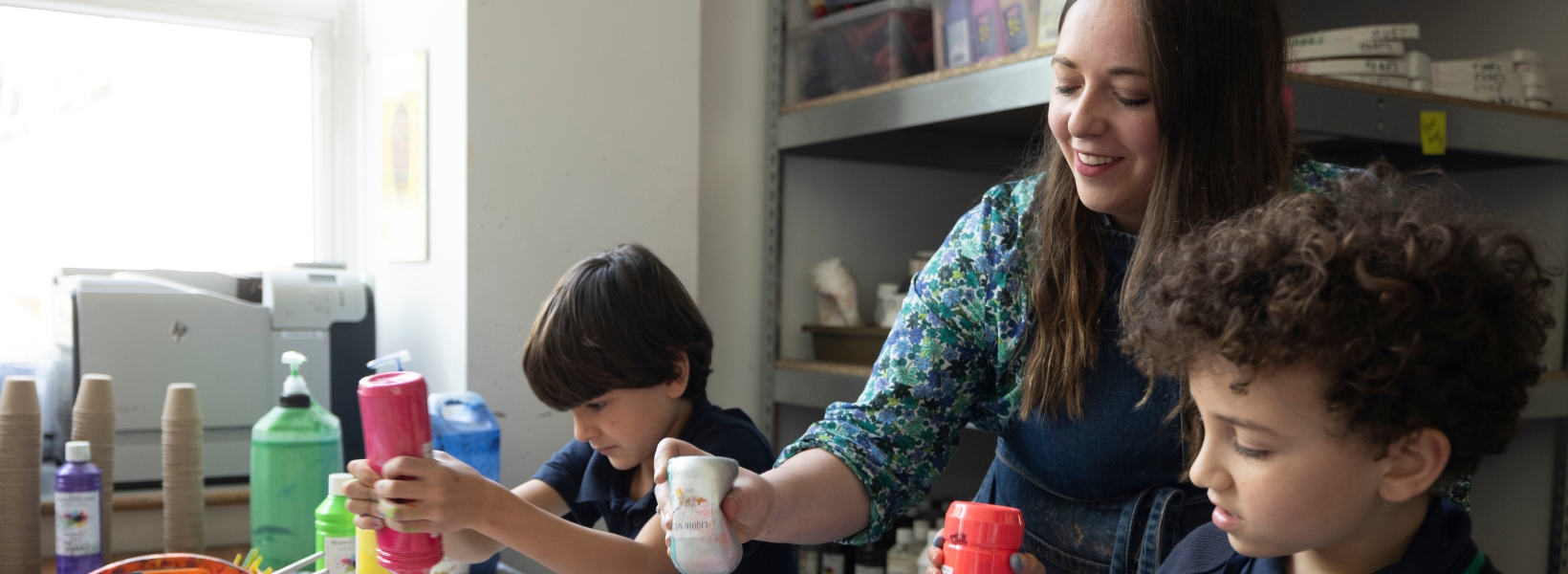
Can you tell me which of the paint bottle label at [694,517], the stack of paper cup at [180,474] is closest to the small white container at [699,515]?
the paint bottle label at [694,517]

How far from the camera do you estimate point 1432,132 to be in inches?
62.3

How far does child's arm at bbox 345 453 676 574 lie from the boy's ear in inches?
28.7

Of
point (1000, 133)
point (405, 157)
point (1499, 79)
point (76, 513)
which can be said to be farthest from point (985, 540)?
point (405, 157)

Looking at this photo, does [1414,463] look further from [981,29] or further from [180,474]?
[180,474]

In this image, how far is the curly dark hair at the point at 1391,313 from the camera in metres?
0.67

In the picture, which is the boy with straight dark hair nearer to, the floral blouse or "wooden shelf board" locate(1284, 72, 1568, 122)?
the floral blouse

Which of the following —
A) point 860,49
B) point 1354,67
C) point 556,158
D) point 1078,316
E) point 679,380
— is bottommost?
point 679,380

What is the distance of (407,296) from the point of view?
216 centimetres

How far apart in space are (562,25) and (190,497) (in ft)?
3.23

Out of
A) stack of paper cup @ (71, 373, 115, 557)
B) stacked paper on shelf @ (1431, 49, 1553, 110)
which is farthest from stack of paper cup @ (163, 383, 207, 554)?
stacked paper on shelf @ (1431, 49, 1553, 110)

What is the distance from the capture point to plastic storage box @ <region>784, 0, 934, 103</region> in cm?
210

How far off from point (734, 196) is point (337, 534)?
Answer: 3.76ft

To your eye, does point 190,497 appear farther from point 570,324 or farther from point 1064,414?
point 1064,414

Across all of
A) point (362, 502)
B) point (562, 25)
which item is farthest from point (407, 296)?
point (362, 502)
